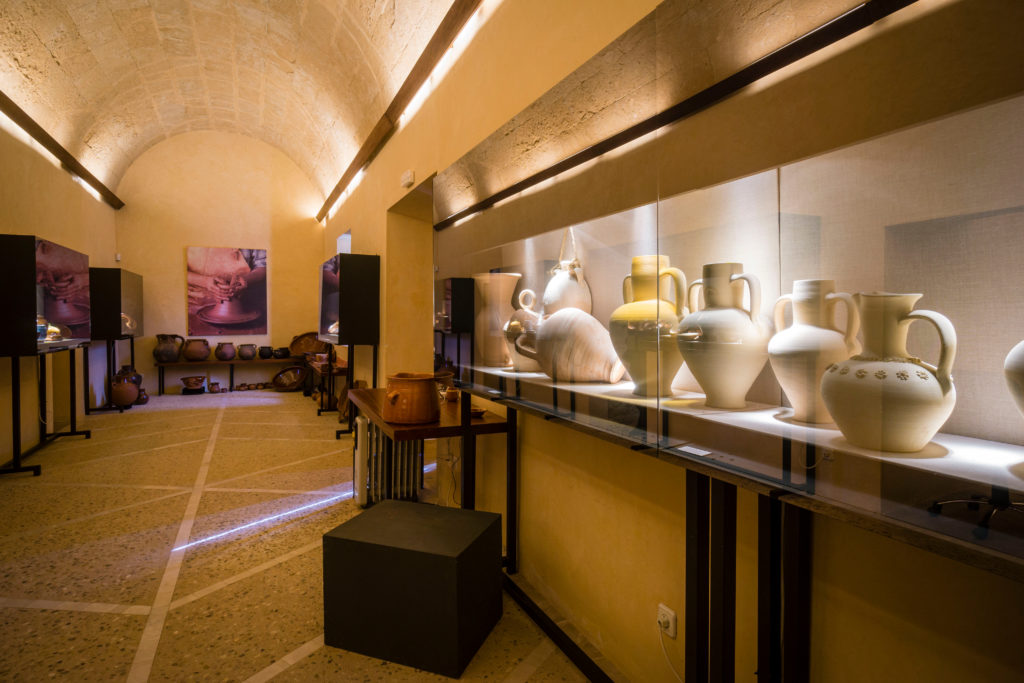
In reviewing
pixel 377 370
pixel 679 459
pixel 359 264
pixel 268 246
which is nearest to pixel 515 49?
pixel 679 459

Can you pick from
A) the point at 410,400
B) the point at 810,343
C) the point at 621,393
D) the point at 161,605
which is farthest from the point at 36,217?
the point at 810,343

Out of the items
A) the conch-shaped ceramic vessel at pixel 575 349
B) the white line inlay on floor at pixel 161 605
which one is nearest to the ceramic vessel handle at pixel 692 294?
the conch-shaped ceramic vessel at pixel 575 349

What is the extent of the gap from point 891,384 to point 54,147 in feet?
23.0

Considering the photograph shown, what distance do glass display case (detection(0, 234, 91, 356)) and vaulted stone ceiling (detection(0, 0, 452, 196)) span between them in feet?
4.85

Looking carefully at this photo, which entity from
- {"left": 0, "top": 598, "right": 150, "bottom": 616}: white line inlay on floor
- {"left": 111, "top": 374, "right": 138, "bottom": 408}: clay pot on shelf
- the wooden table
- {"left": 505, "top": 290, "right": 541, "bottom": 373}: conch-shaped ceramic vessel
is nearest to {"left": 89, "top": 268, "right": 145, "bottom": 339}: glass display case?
{"left": 111, "top": 374, "right": 138, "bottom": 408}: clay pot on shelf

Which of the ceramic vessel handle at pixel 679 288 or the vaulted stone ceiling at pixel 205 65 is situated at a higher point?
the vaulted stone ceiling at pixel 205 65

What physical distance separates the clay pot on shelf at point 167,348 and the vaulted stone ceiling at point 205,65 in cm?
226

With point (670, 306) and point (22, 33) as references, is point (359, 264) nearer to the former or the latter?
point (22, 33)

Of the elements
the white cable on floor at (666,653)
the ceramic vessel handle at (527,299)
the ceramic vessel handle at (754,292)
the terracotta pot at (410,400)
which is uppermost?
the ceramic vessel handle at (527,299)

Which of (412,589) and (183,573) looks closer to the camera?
(412,589)

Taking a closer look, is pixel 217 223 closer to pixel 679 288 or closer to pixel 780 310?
pixel 679 288

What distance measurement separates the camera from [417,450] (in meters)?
3.35

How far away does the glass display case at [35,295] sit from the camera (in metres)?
3.71

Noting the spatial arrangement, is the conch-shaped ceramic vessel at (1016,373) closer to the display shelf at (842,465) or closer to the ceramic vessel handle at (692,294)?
the display shelf at (842,465)
